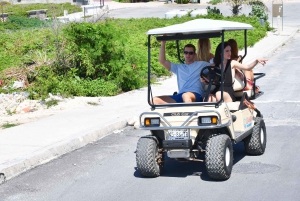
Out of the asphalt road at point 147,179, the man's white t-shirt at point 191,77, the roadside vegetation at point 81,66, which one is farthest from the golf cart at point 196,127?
the roadside vegetation at point 81,66

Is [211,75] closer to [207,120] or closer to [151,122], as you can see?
[207,120]

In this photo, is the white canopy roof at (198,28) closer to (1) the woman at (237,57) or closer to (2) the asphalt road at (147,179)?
(1) the woman at (237,57)

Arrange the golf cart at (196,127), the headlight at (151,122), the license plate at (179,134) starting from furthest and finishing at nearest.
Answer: the headlight at (151,122), the license plate at (179,134), the golf cart at (196,127)

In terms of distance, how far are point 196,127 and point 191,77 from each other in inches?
43.2

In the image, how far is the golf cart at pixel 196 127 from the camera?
8250 mm

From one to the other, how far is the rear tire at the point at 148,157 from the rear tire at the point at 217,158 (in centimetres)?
70

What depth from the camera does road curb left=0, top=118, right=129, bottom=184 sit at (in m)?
9.02

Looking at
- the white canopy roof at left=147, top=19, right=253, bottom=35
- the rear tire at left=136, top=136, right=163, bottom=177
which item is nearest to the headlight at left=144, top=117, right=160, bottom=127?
the rear tire at left=136, top=136, right=163, bottom=177

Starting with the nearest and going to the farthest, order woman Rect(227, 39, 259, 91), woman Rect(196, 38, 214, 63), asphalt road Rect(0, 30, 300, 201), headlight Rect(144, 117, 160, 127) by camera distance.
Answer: asphalt road Rect(0, 30, 300, 201) → headlight Rect(144, 117, 160, 127) → woman Rect(196, 38, 214, 63) → woman Rect(227, 39, 259, 91)

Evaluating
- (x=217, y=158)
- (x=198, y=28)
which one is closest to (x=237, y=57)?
(x=198, y=28)

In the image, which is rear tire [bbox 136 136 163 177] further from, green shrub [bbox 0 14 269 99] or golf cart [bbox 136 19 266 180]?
green shrub [bbox 0 14 269 99]

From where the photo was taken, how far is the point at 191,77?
9156 millimetres

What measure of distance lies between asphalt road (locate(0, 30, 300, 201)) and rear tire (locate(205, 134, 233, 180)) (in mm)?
114

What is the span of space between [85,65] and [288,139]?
729 centimetres
